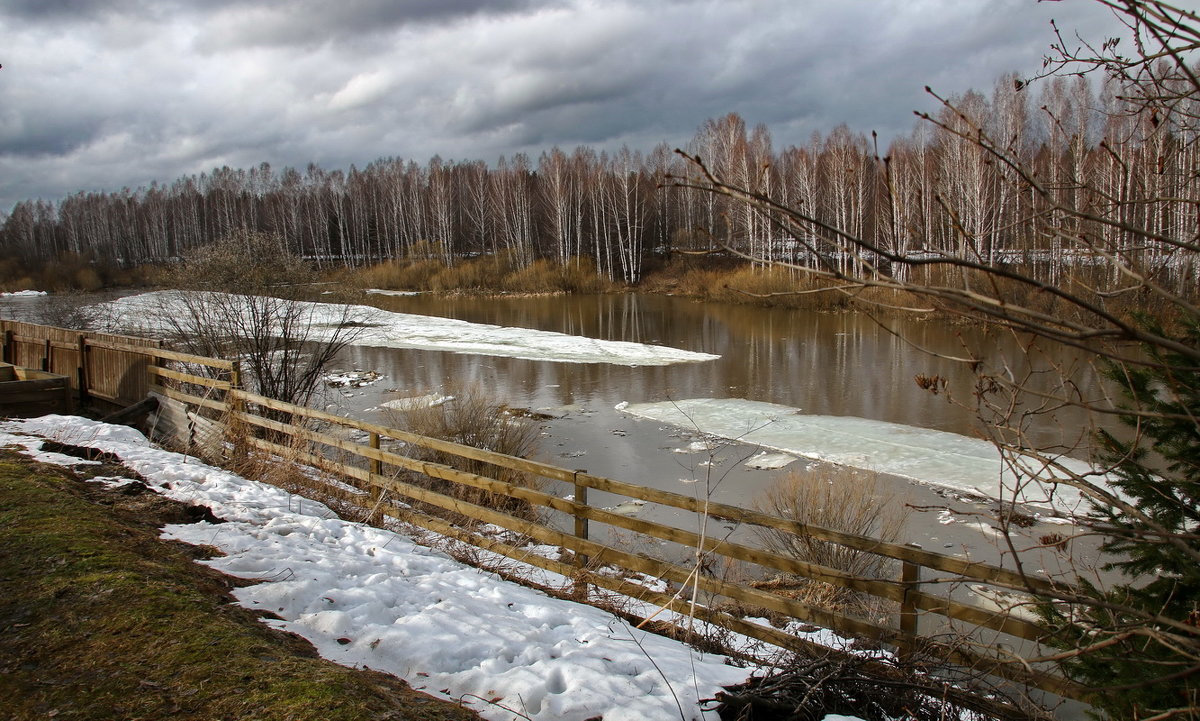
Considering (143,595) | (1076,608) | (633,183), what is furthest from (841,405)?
(633,183)

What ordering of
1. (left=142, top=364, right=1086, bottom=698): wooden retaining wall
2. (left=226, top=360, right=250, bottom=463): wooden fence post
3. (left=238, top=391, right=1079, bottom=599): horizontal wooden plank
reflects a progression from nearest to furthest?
(left=238, top=391, right=1079, bottom=599): horizontal wooden plank
(left=142, top=364, right=1086, bottom=698): wooden retaining wall
(left=226, top=360, right=250, bottom=463): wooden fence post

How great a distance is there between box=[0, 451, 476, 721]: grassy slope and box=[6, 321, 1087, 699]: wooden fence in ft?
6.69

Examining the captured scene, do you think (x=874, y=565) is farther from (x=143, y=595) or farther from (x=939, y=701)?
(x=143, y=595)

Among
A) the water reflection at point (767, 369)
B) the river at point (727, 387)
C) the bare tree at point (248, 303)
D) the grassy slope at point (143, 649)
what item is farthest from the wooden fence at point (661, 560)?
the water reflection at point (767, 369)

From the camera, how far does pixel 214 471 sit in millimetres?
8094

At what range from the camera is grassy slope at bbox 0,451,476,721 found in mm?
3209

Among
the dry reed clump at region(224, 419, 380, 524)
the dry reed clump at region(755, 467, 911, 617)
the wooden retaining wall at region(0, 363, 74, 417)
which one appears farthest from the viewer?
the wooden retaining wall at region(0, 363, 74, 417)

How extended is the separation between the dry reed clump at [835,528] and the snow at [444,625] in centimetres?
346

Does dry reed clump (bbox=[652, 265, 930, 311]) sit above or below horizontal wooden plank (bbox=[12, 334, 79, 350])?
above

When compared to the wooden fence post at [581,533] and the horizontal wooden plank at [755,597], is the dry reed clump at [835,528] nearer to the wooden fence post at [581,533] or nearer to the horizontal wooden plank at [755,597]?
the horizontal wooden plank at [755,597]

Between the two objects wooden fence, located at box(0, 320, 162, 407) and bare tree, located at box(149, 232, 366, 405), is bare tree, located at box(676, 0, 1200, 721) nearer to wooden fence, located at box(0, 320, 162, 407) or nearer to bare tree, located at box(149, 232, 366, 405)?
wooden fence, located at box(0, 320, 162, 407)

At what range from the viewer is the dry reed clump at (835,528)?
8.09 metres

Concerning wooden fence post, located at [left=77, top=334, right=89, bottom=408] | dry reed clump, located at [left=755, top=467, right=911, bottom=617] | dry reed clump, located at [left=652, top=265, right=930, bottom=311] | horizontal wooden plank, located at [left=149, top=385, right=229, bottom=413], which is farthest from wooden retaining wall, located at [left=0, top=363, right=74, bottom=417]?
dry reed clump, located at [left=652, top=265, right=930, bottom=311]

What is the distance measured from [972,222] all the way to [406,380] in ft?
96.5
